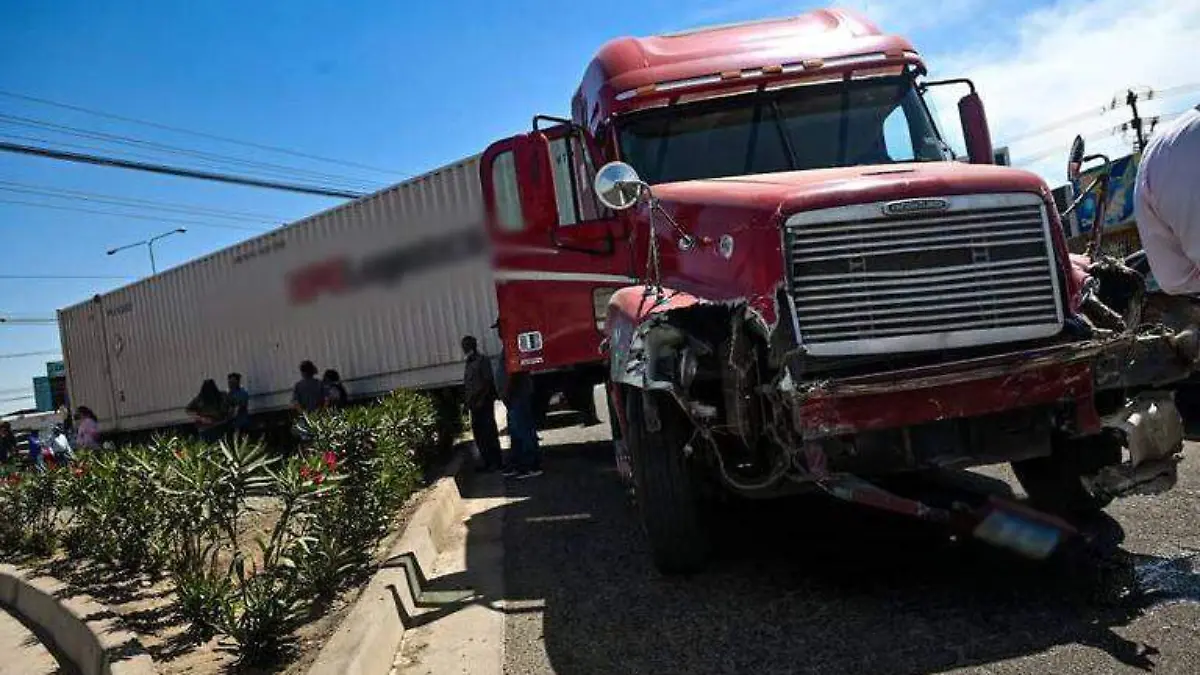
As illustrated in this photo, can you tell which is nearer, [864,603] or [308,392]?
[864,603]

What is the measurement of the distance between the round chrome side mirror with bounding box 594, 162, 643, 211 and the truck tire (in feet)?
3.11

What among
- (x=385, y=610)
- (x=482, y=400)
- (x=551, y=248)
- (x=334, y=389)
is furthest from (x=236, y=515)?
(x=334, y=389)

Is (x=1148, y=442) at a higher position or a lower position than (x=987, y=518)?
higher

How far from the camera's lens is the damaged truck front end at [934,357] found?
12.4 feet

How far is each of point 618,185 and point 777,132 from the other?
1537 mm

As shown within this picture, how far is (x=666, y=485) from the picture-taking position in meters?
4.63

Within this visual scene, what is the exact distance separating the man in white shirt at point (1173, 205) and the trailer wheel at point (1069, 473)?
235 cm

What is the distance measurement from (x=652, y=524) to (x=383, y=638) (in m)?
1.37

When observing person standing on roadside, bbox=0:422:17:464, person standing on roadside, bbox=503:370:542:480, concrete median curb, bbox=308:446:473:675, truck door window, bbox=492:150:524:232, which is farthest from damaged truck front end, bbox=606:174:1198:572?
person standing on roadside, bbox=0:422:17:464

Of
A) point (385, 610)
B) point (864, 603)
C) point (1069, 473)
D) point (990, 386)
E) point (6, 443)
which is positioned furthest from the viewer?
point (6, 443)

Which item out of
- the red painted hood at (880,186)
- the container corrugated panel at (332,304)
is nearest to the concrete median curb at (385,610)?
the red painted hood at (880,186)

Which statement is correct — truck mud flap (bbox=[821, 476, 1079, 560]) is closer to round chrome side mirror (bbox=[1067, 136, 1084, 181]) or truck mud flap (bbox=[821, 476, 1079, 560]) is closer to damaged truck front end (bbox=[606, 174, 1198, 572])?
damaged truck front end (bbox=[606, 174, 1198, 572])

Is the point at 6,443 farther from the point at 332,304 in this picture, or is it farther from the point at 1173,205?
the point at 1173,205

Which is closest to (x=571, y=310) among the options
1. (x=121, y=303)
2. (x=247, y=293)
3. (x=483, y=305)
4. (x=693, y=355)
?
(x=693, y=355)
